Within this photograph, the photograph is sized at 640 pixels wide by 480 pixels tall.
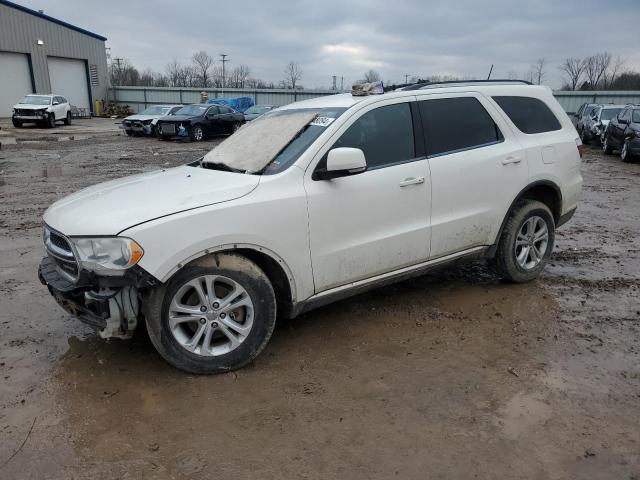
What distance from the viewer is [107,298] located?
2994mm

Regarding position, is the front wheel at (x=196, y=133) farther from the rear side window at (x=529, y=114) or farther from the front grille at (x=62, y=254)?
the front grille at (x=62, y=254)

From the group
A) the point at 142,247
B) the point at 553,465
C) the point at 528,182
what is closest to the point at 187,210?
the point at 142,247

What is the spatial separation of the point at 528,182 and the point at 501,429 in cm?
256

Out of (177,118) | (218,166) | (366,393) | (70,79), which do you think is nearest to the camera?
(366,393)

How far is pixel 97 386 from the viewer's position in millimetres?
3221

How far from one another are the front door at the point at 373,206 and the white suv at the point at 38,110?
27965mm

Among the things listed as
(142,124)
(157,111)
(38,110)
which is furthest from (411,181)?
(38,110)

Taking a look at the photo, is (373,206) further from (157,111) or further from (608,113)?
(157,111)

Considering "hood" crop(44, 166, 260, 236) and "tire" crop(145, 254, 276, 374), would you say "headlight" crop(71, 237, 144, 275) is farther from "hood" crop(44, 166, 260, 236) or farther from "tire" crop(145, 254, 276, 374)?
"tire" crop(145, 254, 276, 374)

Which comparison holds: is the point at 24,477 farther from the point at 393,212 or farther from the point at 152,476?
the point at 393,212

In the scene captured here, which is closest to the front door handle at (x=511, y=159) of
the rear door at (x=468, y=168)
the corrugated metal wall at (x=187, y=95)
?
the rear door at (x=468, y=168)

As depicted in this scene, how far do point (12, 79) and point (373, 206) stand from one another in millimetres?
37683

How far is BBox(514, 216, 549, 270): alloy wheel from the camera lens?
15.6 ft

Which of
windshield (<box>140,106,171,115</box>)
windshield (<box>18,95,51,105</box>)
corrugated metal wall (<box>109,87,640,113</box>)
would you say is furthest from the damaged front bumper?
corrugated metal wall (<box>109,87,640,113</box>)
